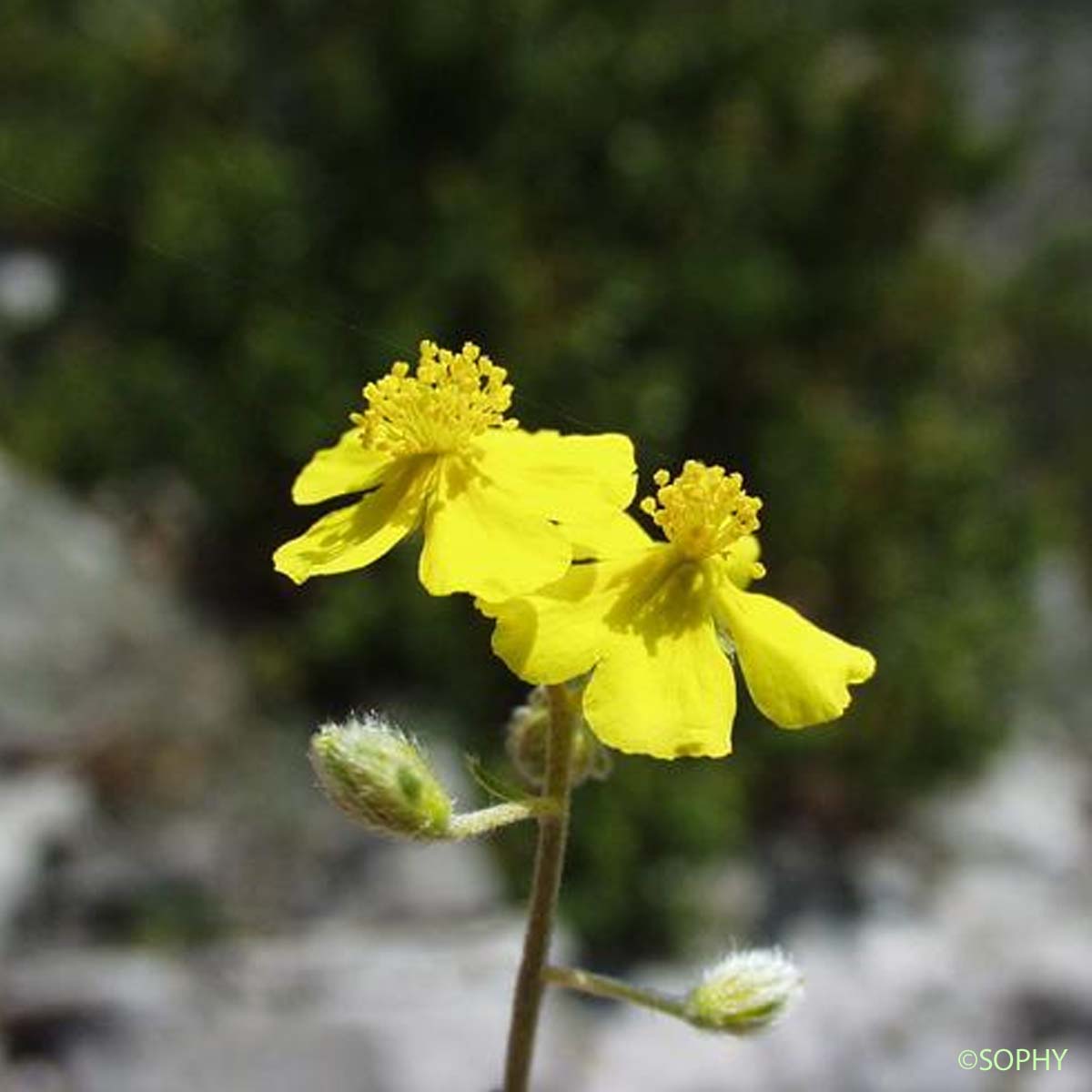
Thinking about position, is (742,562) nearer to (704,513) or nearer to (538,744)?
(704,513)

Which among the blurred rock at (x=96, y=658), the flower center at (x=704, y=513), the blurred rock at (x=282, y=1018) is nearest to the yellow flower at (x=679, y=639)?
the flower center at (x=704, y=513)

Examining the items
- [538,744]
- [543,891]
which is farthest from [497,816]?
[538,744]

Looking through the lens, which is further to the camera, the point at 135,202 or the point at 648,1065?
the point at 135,202

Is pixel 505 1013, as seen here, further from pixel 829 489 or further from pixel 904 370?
pixel 904 370

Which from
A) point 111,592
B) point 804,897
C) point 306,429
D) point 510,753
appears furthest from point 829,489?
point 510,753

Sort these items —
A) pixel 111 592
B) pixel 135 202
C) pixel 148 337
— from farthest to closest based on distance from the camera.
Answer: pixel 135 202 < pixel 148 337 < pixel 111 592

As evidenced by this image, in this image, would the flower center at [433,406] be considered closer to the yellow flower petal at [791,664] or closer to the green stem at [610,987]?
the yellow flower petal at [791,664]

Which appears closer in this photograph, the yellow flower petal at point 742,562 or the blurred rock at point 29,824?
the yellow flower petal at point 742,562
